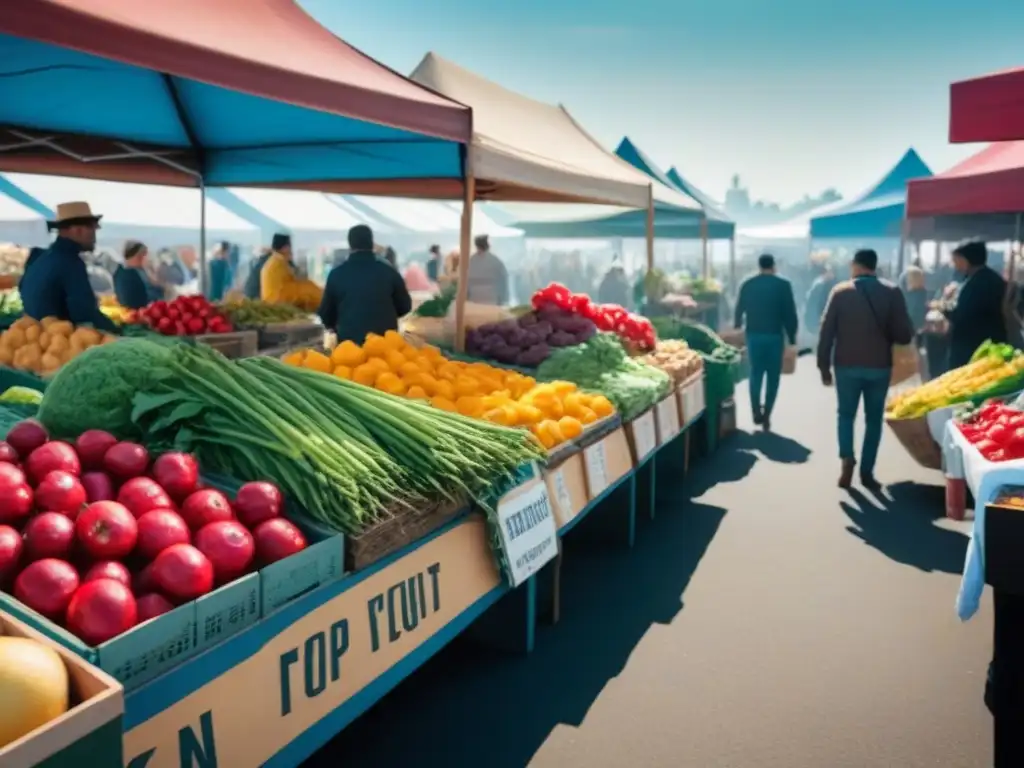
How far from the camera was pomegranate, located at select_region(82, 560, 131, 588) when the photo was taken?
1.88 m

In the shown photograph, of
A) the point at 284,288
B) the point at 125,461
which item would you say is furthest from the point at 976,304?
the point at 125,461

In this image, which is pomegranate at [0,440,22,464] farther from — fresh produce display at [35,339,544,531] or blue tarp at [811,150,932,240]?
blue tarp at [811,150,932,240]

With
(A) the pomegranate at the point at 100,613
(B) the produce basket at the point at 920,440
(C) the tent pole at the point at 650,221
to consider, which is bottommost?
(B) the produce basket at the point at 920,440

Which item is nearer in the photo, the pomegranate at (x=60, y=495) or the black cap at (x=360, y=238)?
the pomegranate at (x=60, y=495)

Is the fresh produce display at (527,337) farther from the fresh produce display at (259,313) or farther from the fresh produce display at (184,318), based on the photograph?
the fresh produce display at (259,313)

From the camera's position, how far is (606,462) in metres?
4.58

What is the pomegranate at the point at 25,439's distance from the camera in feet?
7.68

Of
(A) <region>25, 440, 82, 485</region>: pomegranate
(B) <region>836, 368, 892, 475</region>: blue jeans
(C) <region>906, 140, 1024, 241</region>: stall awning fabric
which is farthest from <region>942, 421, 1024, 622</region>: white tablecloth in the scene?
(C) <region>906, 140, 1024, 241</region>: stall awning fabric

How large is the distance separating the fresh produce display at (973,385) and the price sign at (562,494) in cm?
335

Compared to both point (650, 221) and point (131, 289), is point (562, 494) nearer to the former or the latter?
point (650, 221)

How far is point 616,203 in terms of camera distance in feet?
24.5

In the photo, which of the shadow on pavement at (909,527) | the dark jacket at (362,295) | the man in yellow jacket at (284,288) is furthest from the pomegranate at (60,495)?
the man in yellow jacket at (284,288)

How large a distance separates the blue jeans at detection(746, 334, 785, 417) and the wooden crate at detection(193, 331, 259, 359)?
17.1ft

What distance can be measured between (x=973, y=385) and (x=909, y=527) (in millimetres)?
1151
